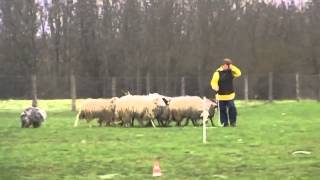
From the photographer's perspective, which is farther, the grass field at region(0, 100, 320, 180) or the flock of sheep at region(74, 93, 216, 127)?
the flock of sheep at region(74, 93, 216, 127)

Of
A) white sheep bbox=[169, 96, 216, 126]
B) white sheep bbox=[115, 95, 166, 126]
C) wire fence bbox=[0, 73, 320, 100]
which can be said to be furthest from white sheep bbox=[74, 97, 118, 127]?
wire fence bbox=[0, 73, 320, 100]

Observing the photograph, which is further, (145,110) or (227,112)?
(145,110)

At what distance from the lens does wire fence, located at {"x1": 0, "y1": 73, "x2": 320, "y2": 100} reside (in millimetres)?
44156

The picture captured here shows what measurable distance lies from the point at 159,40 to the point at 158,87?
11.0 meters

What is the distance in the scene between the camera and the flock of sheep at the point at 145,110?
2002 cm

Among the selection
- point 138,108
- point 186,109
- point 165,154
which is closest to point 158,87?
point 186,109

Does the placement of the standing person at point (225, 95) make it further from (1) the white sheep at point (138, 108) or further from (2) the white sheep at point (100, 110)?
(2) the white sheep at point (100, 110)

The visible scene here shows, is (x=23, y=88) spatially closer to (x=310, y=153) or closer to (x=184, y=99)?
(x=184, y=99)

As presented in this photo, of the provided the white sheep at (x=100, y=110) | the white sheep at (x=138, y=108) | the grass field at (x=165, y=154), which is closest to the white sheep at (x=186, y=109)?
the white sheep at (x=138, y=108)

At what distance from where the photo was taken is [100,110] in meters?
20.8

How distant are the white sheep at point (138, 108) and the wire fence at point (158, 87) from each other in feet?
70.1

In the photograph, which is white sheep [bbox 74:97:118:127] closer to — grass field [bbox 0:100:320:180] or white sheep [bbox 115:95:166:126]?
white sheep [bbox 115:95:166:126]

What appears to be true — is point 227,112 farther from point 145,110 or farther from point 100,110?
point 100,110

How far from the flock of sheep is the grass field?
7.66ft
